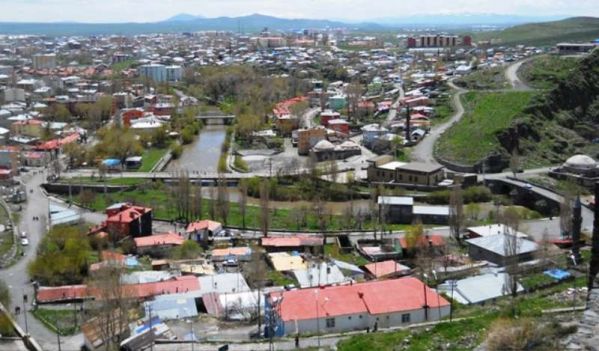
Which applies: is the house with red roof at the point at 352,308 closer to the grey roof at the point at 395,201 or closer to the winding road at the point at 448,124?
the grey roof at the point at 395,201

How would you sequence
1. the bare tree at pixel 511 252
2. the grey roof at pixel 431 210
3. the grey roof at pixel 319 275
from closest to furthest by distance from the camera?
the bare tree at pixel 511 252
the grey roof at pixel 319 275
the grey roof at pixel 431 210

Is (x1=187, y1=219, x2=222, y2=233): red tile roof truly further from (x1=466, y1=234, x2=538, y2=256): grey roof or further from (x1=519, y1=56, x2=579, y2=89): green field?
(x1=519, y1=56, x2=579, y2=89): green field

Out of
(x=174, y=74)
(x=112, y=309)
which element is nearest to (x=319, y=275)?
(x=112, y=309)

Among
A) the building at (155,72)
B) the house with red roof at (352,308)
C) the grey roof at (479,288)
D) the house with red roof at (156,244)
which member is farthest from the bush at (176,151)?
the building at (155,72)

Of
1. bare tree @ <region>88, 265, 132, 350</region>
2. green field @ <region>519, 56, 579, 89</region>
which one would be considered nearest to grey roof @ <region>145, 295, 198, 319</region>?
bare tree @ <region>88, 265, 132, 350</region>

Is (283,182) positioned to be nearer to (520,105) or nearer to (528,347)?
(520,105)

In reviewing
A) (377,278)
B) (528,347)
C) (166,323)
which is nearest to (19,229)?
(166,323)
